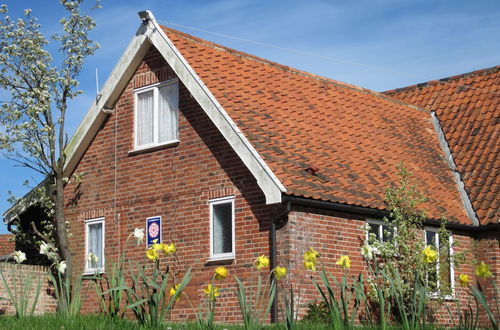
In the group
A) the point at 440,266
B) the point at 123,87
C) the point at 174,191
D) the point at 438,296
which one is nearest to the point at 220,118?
the point at 174,191

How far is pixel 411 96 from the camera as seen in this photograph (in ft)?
92.6

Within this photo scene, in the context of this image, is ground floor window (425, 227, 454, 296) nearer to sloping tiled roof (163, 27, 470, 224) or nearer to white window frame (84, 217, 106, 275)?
sloping tiled roof (163, 27, 470, 224)

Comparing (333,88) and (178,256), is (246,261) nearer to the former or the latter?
(178,256)

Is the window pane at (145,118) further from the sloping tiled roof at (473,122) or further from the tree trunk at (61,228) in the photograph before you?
the sloping tiled roof at (473,122)

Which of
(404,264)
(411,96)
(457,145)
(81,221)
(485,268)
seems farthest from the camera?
(411,96)

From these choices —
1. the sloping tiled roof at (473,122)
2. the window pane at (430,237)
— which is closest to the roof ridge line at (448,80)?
the sloping tiled roof at (473,122)

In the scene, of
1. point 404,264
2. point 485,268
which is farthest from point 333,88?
point 485,268

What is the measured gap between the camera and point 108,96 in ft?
70.8

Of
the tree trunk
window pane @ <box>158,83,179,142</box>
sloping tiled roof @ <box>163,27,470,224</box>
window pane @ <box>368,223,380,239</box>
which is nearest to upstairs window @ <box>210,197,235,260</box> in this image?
sloping tiled roof @ <box>163,27,470,224</box>

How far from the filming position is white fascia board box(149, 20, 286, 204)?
1706 centimetres

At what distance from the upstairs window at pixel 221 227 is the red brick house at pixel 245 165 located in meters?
0.03

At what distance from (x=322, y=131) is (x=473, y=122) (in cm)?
609

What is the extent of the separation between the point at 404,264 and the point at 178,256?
4.92m

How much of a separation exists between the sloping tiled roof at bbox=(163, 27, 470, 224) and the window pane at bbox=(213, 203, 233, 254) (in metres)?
1.62
